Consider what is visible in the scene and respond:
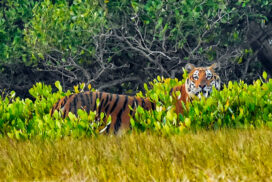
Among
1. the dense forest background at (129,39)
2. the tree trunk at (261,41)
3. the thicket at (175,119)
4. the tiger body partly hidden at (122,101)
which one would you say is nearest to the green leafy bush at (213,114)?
the thicket at (175,119)

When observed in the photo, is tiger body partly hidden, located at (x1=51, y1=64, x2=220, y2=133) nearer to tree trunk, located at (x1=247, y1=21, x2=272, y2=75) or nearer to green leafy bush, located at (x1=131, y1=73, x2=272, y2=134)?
green leafy bush, located at (x1=131, y1=73, x2=272, y2=134)

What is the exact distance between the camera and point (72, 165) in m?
4.86

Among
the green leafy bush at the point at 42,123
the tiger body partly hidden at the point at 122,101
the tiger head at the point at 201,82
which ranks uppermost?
the tiger head at the point at 201,82

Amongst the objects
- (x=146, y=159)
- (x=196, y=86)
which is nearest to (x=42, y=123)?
(x=146, y=159)

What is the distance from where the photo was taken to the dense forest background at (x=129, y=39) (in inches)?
452

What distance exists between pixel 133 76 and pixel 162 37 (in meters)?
2.20

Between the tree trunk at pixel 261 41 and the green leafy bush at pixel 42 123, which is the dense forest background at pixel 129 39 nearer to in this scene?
the tree trunk at pixel 261 41

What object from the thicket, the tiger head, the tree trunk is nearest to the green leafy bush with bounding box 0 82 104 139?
the thicket

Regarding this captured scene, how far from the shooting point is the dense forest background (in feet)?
37.7

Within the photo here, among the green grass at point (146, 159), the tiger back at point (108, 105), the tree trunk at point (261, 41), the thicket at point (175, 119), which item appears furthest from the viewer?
the tree trunk at point (261, 41)

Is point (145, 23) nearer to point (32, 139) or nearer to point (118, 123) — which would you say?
point (118, 123)

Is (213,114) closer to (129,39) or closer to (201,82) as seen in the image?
(201,82)

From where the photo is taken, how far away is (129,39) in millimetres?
12688

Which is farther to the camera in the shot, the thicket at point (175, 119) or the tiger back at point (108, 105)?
the tiger back at point (108, 105)
